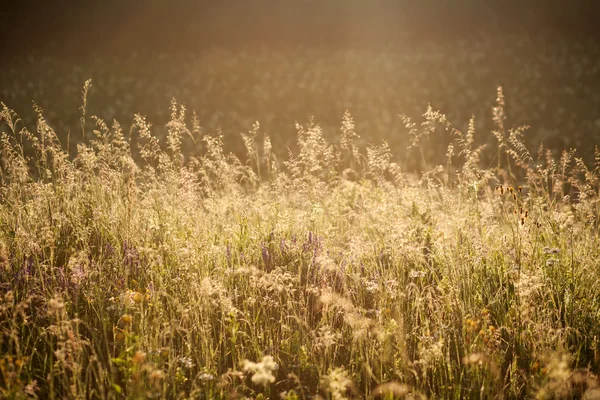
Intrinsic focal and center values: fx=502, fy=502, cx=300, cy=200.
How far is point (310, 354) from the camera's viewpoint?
271 cm

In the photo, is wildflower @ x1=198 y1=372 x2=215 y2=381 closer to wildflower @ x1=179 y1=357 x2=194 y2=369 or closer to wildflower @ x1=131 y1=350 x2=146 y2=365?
wildflower @ x1=179 y1=357 x2=194 y2=369

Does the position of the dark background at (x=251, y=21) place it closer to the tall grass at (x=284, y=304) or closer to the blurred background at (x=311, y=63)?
the blurred background at (x=311, y=63)

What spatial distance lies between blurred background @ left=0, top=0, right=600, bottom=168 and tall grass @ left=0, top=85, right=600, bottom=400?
5352 mm

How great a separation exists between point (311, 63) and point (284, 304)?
41.1 feet

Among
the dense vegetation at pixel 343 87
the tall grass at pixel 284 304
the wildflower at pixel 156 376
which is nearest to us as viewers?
the wildflower at pixel 156 376

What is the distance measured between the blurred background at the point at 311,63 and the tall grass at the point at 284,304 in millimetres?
5352

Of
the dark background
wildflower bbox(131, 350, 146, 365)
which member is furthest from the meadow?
the dark background

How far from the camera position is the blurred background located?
10812 millimetres

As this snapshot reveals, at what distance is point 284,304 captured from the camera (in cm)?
309

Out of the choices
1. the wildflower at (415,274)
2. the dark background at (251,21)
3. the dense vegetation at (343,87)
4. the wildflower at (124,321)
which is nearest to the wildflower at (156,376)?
the wildflower at (124,321)

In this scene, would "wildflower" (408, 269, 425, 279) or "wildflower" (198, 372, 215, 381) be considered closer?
"wildflower" (198, 372, 215, 381)

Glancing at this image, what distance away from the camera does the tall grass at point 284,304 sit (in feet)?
8.23

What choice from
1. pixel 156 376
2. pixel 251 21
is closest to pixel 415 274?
pixel 156 376

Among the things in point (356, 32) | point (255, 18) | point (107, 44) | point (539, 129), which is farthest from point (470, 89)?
point (107, 44)
